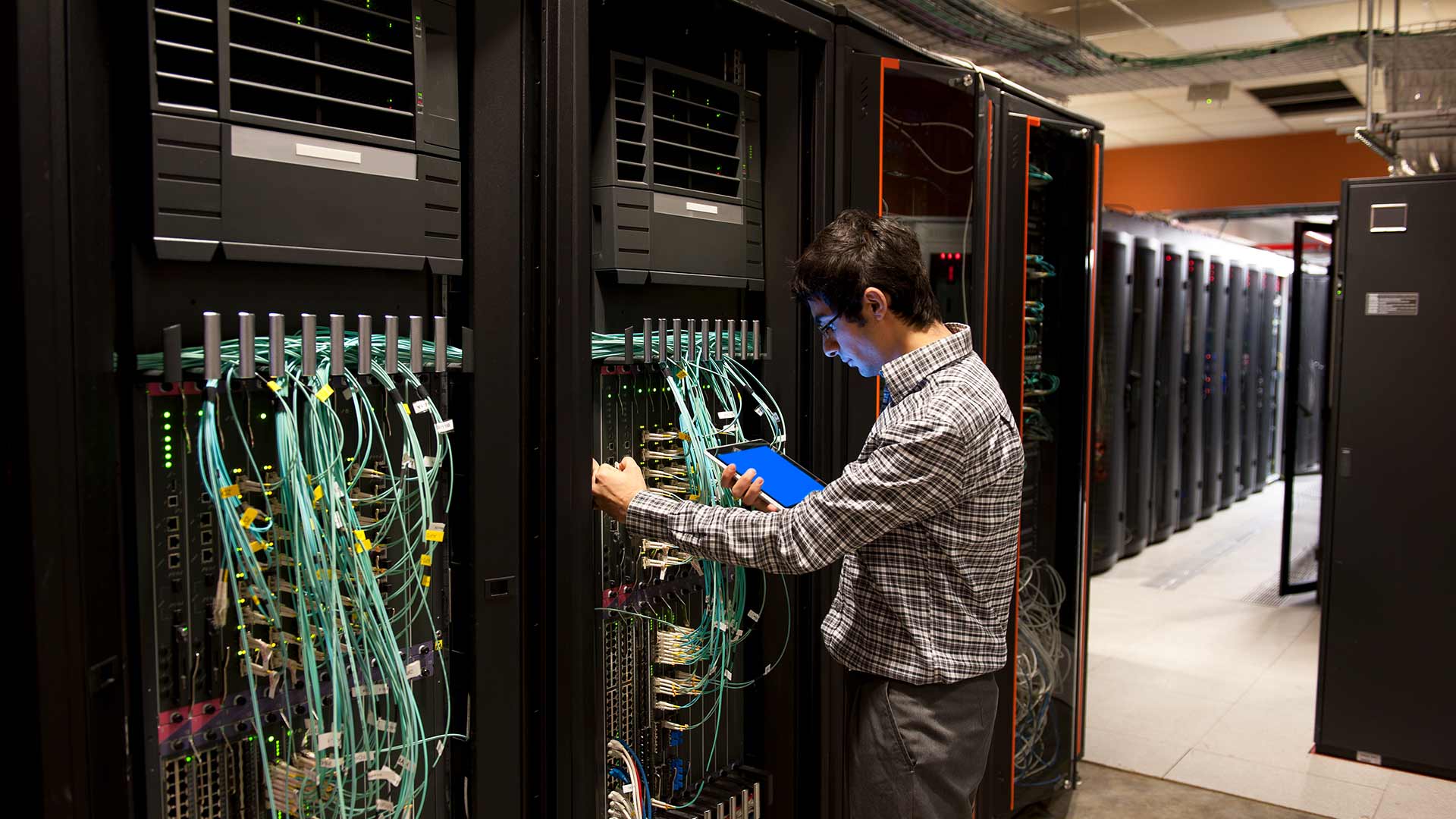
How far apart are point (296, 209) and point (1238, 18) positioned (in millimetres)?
5806

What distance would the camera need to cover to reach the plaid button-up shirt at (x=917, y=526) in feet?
4.97

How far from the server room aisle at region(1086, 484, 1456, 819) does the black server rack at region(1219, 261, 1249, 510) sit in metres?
1.89

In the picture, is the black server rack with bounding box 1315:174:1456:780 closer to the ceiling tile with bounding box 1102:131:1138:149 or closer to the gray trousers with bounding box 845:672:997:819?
the gray trousers with bounding box 845:672:997:819

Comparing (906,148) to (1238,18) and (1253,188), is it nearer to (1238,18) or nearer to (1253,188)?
(1238,18)

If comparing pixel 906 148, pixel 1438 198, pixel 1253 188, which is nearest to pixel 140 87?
pixel 906 148

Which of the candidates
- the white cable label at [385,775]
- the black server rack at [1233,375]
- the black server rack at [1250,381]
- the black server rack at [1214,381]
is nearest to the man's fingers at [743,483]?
the white cable label at [385,775]

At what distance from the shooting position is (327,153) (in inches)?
53.4

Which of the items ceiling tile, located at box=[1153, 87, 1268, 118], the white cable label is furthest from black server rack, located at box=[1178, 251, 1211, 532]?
the white cable label

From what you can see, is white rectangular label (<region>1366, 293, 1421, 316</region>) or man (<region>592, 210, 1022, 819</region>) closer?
man (<region>592, 210, 1022, 819</region>)

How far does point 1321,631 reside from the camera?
146 inches

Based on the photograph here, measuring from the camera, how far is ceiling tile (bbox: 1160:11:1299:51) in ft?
18.6

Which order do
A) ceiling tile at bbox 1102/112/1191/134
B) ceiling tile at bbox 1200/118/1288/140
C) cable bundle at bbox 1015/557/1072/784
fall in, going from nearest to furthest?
cable bundle at bbox 1015/557/1072/784
ceiling tile at bbox 1102/112/1191/134
ceiling tile at bbox 1200/118/1288/140

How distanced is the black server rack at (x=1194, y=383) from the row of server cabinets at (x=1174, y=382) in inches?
0.5

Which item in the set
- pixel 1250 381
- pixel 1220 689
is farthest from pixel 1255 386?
pixel 1220 689
